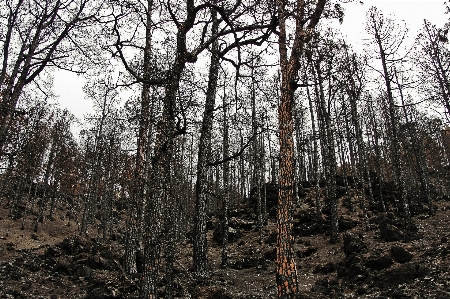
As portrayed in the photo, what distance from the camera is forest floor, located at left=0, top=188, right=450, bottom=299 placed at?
917 centimetres

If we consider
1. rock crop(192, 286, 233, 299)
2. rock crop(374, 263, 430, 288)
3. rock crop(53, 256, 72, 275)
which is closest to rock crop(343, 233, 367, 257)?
rock crop(374, 263, 430, 288)

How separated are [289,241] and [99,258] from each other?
1159 centimetres

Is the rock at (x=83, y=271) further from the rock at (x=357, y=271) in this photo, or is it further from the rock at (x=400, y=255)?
the rock at (x=400, y=255)

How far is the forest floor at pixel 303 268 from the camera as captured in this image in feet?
30.1

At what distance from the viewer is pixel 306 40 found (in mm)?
7438

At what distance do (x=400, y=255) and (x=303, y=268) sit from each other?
16.0ft

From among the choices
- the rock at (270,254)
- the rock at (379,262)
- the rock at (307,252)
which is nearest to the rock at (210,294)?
the rock at (379,262)

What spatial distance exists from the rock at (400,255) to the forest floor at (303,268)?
3cm

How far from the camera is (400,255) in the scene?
1092 cm

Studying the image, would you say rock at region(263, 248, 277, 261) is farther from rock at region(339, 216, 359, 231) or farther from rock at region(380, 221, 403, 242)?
rock at region(380, 221, 403, 242)

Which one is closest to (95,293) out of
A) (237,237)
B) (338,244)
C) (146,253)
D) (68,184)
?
(146,253)

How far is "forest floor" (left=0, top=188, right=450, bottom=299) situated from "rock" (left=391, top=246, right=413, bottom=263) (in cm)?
3

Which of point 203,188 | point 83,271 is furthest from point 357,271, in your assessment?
point 83,271

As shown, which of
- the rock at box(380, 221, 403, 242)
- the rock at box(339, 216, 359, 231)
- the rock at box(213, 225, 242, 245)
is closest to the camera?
the rock at box(380, 221, 403, 242)
